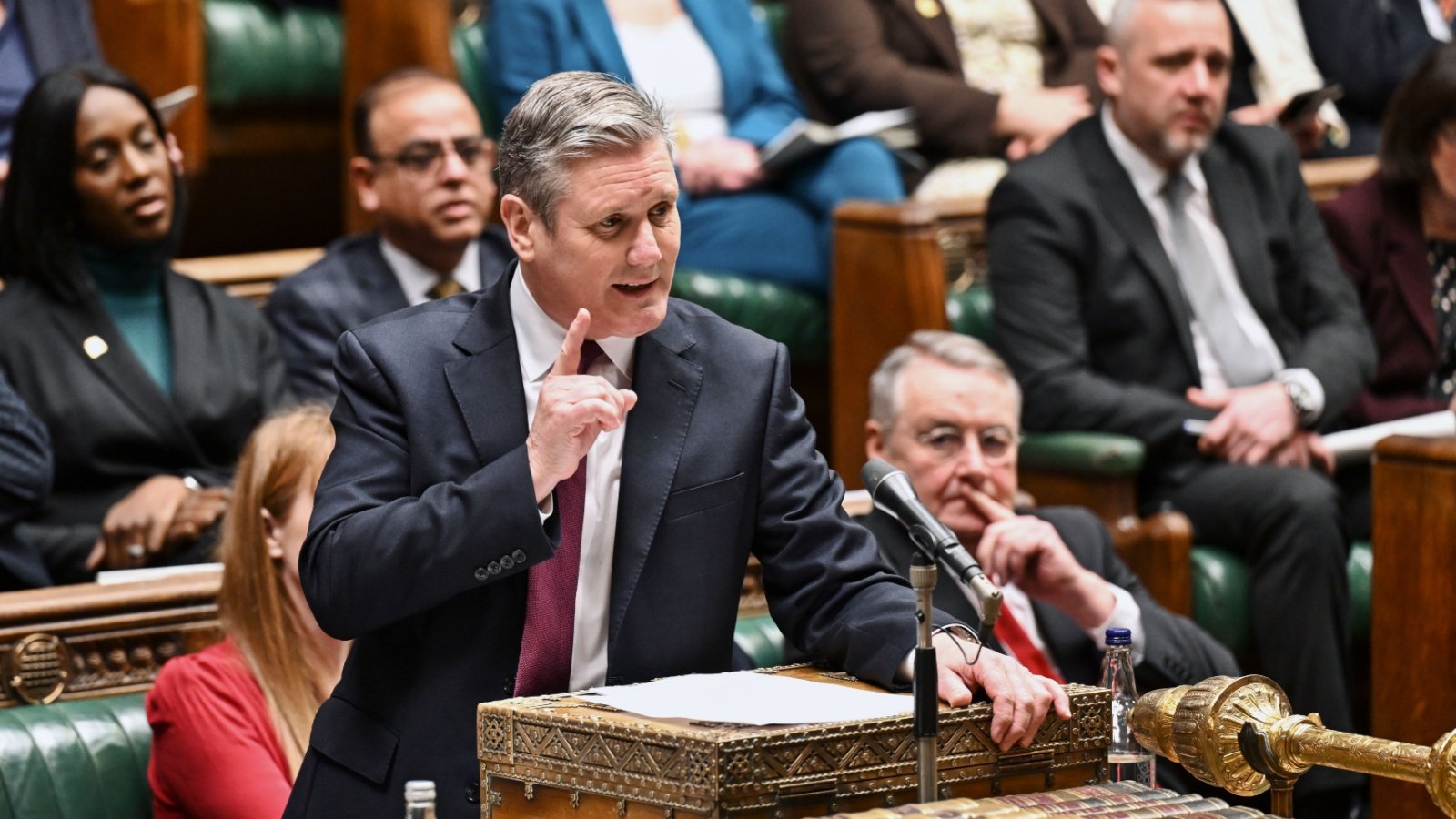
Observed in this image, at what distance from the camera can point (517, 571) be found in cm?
167

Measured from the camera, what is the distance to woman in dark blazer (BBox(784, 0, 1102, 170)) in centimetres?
409

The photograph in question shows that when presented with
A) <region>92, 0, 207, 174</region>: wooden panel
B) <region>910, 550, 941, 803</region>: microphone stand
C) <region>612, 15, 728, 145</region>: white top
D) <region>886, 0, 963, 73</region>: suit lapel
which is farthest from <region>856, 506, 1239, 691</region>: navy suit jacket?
<region>92, 0, 207, 174</region>: wooden panel

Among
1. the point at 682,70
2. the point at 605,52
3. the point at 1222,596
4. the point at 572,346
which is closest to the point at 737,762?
the point at 572,346

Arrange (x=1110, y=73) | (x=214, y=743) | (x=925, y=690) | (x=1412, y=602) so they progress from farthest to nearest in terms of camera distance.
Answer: (x=1110, y=73), (x=1412, y=602), (x=214, y=743), (x=925, y=690)

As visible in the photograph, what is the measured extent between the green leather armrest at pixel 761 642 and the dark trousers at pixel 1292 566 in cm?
83

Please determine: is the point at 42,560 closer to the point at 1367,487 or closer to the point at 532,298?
the point at 532,298

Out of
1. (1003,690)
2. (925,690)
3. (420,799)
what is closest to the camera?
(420,799)

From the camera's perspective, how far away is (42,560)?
282cm

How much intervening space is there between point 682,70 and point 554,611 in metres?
2.39

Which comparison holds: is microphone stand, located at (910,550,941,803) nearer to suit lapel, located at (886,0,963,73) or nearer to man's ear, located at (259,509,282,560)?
man's ear, located at (259,509,282,560)

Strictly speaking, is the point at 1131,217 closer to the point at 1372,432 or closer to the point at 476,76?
the point at 1372,432

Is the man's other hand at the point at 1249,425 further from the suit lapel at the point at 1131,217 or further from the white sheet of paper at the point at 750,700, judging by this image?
the white sheet of paper at the point at 750,700

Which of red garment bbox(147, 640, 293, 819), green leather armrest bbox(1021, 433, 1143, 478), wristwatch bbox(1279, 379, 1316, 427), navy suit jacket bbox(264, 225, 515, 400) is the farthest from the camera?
wristwatch bbox(1279, 379, 1316, 427)

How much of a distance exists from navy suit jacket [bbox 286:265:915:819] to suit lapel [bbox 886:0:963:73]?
245 cm
